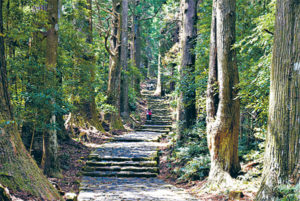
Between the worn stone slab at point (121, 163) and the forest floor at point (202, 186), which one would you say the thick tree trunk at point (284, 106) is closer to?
the forest floor at point (202, 186)

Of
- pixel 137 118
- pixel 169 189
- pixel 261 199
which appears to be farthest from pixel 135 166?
pixel 137 118

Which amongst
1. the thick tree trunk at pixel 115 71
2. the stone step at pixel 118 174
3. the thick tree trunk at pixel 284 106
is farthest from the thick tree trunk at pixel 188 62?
the thick tree trunk at pixel 284 106

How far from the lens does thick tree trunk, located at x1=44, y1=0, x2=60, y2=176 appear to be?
761 centimetres

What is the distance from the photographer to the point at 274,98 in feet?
15.0

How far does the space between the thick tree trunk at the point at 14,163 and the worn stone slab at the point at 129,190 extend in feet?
6.91

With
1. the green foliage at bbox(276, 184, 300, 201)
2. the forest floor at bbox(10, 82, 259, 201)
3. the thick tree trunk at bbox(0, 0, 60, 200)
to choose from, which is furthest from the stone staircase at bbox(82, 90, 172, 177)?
the green foliage at bbox(276, 184, 300, 201)

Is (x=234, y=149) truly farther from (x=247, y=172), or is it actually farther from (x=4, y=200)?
(x=4, y=200)

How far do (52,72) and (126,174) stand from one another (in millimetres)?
4572

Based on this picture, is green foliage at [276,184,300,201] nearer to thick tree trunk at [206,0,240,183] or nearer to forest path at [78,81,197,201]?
thick tree trunk at [206,0,240,183]

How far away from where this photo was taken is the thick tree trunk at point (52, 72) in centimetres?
761

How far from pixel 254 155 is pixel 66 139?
757 cm

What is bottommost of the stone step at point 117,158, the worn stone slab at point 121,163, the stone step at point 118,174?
the stone step at point 118,174

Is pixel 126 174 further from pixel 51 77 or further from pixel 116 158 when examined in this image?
pixel 51 77

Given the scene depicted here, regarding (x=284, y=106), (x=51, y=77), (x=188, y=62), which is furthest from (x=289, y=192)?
(x=188, y=62)
